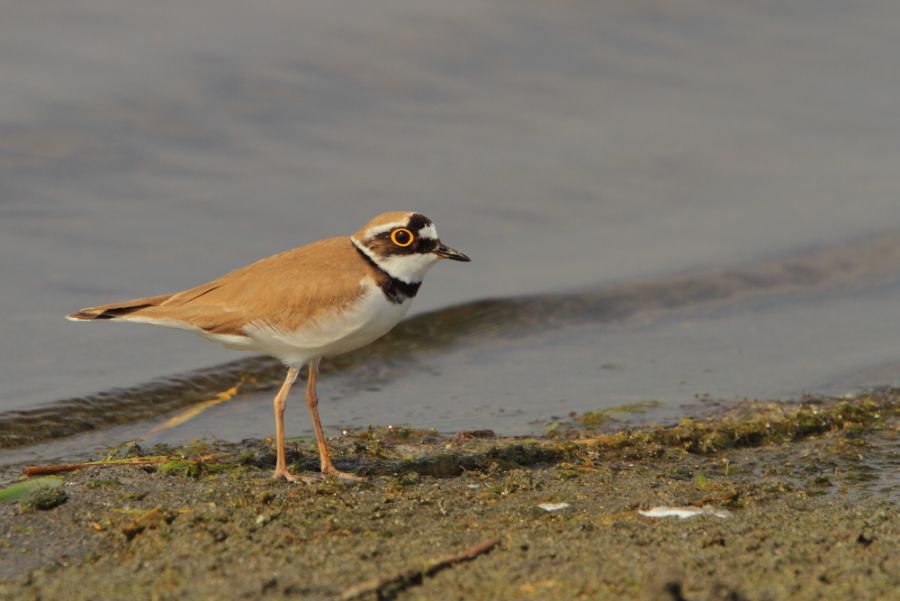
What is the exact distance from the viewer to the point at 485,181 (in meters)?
12.8

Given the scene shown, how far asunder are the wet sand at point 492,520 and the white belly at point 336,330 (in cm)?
73

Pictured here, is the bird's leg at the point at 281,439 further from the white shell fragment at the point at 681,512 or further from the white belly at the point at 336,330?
the white shell fragment at the point at 681,512

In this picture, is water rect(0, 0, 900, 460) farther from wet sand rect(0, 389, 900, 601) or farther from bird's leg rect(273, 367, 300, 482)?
bird's leg rect(273, 367, 300, 482)

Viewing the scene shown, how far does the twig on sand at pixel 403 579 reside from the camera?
14.5 feet

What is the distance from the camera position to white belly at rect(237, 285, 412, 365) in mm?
6492

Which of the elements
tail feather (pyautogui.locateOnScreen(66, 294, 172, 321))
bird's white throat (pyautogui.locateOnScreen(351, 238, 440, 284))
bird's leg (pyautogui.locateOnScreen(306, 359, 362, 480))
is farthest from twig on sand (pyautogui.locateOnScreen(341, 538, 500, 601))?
tail feather (pyautogui.locateOnScreen(66, 294, 172, 321))

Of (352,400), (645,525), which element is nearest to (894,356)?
(352,400)

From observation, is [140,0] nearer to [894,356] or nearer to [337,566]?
[894,356]

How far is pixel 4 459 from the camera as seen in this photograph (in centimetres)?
769

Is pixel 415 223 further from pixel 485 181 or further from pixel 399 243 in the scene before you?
pixel 485 181

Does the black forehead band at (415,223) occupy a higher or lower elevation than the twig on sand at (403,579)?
higher

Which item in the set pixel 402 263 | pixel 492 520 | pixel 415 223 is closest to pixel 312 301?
pixel 402 263

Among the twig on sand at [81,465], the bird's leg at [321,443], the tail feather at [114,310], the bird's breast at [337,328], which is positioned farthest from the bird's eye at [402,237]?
the twig on sand at [81,465]

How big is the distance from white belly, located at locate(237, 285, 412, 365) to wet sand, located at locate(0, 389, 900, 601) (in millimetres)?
727
